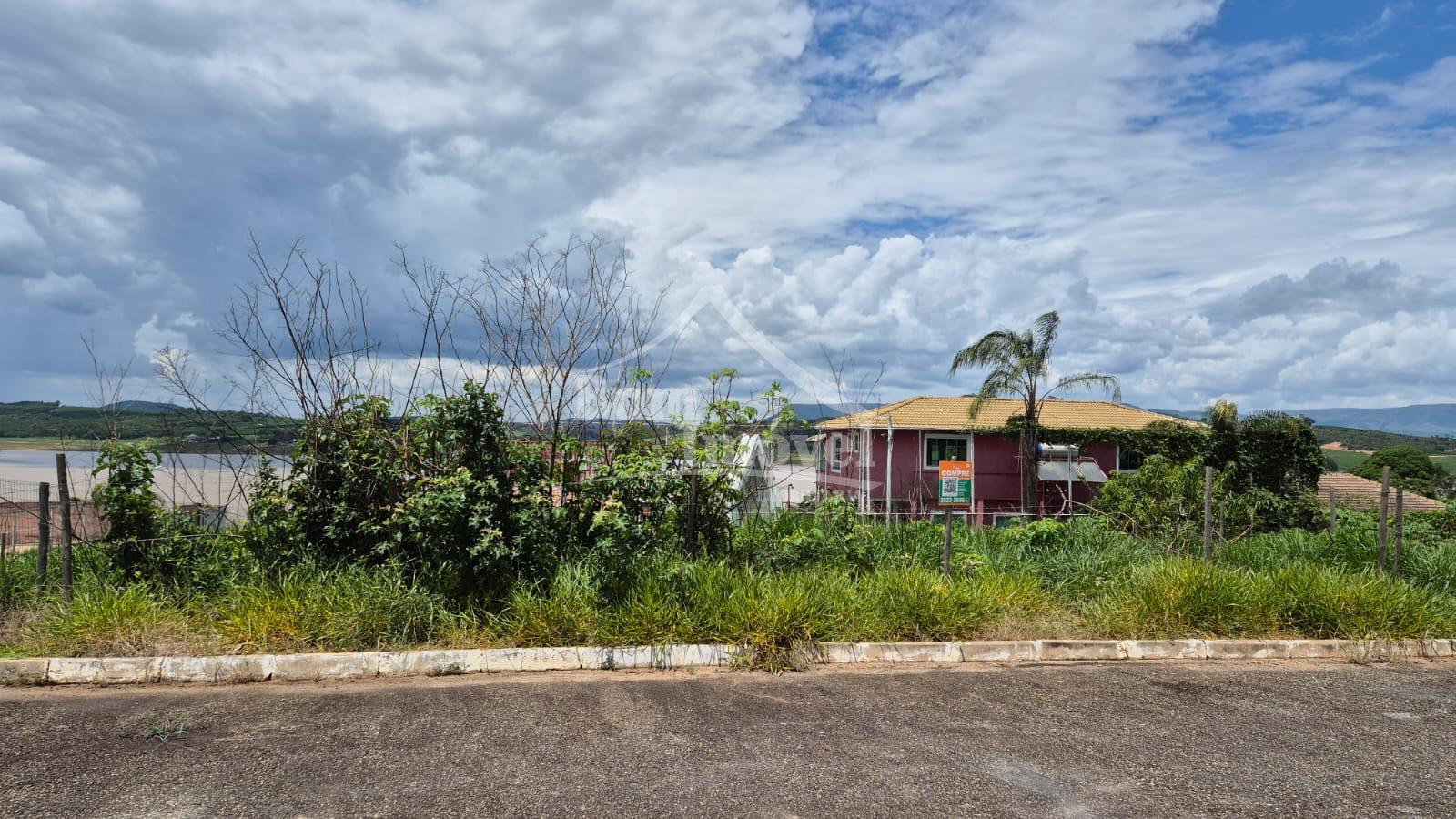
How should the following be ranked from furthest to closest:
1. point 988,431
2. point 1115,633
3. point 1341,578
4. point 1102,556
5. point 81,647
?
point 988,431 → point 1102,556 → point 1341,578 → point 1115,633 → point 81,647

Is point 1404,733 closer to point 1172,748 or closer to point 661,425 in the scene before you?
point 1172,748

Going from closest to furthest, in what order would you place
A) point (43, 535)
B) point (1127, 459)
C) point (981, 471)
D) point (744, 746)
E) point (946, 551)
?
point (744, 746), point (43, 535), point (946, 551), point (1127, 459), point (981, 471)

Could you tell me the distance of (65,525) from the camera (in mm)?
6375

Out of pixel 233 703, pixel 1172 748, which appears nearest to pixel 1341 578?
pixel 1172 748

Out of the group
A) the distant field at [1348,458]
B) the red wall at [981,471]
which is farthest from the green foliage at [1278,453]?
the distant field at [1348,458]

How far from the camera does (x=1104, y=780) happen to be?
13.5 feet

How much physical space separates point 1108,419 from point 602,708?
99.9ft

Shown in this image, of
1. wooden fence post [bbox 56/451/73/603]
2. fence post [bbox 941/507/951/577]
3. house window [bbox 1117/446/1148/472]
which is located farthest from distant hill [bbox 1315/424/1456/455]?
wooden fence post [bbox 56/451/73/603]

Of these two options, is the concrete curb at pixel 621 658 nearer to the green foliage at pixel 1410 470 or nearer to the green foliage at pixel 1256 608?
the green foliage at pixel 1256 608

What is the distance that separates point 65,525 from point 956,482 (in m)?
22.5

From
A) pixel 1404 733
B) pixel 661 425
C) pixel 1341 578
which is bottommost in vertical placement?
pixel 1404 733

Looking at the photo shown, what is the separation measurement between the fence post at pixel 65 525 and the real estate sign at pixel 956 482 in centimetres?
2067

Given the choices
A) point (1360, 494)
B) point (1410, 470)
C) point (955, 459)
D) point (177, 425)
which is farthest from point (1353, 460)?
point (177, 425)

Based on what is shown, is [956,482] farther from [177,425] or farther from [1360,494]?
[177,425]
